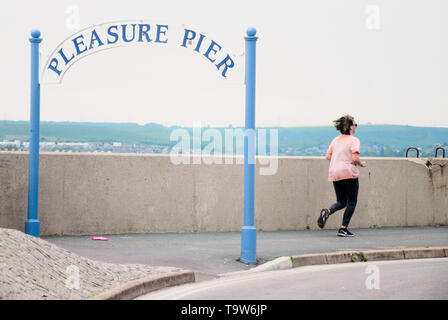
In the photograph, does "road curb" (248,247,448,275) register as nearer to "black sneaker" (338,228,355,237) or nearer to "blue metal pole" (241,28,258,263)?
"blue metal pole" (241,28,258,263)

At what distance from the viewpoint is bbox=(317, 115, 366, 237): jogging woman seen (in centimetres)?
1296

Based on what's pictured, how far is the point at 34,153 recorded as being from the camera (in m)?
11.7

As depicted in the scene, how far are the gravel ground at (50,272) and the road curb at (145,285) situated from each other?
14 cm

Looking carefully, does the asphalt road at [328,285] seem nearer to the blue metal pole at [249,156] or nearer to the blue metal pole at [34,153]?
the blue metal pole at [249,156]

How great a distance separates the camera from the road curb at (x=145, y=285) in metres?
7.48

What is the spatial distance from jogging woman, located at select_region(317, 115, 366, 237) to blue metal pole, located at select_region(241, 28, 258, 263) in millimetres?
2956

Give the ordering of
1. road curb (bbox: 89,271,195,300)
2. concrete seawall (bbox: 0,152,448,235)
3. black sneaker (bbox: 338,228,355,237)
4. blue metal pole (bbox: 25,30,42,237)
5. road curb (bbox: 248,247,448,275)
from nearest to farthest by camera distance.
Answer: road curb (bbox: 89,271,195,300) → road curb (bbox: 248,247,448,275) → blue metal pole (bbox: 25,30,42,237) → concrete seawall (bbox: 0,152,448,235) → black sneaker (bbox: 338,228,355,237)

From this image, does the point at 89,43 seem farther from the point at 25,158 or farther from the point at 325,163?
the point at 325,163

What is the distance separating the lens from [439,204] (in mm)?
15867

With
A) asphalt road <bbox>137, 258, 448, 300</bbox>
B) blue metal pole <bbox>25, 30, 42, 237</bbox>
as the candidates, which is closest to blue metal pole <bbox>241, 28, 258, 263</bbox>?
asphalt road <bbox>137, 258, 448, 300</bbox>

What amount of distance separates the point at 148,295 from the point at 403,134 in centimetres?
2141

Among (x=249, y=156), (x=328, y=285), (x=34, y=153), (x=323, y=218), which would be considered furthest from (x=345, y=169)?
(x=34, y=153)
